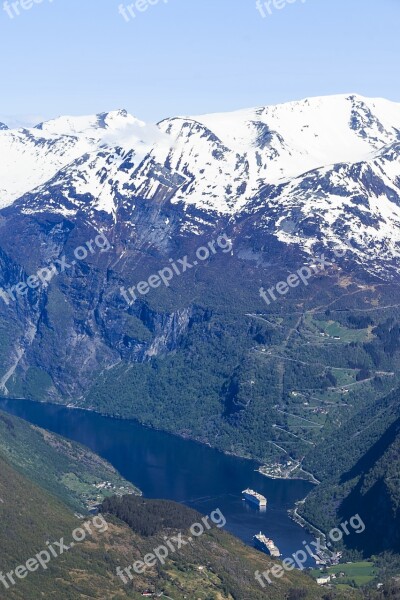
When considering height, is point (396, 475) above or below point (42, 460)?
below

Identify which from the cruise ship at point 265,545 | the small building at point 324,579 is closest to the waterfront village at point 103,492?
the cruise ship at point 265,545

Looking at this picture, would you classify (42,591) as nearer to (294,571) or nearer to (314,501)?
(294,571)

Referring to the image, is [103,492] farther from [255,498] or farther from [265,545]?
[265,545]

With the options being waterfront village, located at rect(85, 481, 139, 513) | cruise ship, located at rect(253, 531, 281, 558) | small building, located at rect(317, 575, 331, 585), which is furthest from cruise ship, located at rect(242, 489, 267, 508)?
small building, located at rect(317, 575, 331, 585)

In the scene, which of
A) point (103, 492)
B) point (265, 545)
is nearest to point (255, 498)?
point (103, 492)

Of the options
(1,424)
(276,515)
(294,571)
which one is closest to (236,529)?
(276,515)

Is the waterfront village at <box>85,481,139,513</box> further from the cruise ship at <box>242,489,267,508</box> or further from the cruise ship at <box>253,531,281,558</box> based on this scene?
the cruise ship at <box>253,531,281,558</box>
